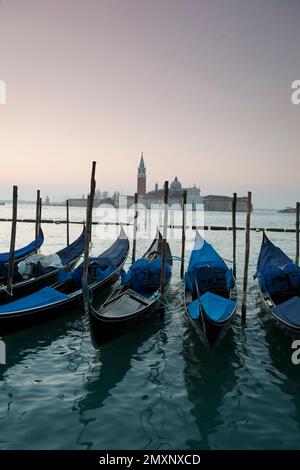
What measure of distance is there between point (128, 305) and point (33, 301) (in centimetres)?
199

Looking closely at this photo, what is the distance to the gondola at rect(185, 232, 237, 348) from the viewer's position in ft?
20.4

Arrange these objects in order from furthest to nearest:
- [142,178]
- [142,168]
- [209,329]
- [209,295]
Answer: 1. [142,168]
2. [142,178]
3. [209,295]
4. [209,329]

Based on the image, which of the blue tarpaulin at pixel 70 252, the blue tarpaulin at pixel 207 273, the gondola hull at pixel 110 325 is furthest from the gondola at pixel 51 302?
the blue tarpaulin at pixel 207 273

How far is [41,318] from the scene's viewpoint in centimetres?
758

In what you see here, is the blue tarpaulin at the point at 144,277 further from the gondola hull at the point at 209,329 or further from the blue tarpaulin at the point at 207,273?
the gondola hull at the point at 209,329

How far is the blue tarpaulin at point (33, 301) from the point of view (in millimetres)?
7043

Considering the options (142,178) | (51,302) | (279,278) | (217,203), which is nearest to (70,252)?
(51,302)

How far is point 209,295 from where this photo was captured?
300 inches

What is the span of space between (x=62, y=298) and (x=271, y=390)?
461cm

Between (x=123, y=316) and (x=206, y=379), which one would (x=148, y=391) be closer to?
(x=206, y=379)

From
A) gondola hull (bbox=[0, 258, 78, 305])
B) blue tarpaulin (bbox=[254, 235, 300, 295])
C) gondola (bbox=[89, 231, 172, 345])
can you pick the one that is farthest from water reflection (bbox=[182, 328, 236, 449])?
gondola hull (bbox=[0, 258, 78, 305])
